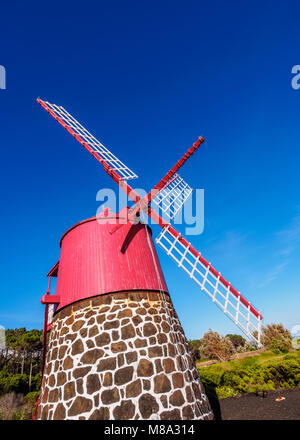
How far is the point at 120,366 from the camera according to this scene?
5.72 m

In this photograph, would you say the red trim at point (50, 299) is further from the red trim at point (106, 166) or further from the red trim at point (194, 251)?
the red trim at point (194, 251)

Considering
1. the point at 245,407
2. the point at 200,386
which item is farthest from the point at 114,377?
the point at 245,407

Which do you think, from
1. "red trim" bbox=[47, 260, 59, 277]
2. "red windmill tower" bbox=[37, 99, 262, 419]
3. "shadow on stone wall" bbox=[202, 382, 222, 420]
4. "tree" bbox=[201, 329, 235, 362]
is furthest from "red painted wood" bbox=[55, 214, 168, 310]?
"tree" bbox=[201, 329, 235, 362]

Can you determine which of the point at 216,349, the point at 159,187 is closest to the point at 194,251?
the point at 159,187

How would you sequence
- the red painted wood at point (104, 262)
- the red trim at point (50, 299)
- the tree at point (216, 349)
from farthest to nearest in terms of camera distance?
the tree at point (216, 349) < the red trim at point (50, 299) < the red painted wood at point (104, 262)

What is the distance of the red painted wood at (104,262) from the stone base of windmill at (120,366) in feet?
1.24

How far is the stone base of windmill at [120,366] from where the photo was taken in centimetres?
541

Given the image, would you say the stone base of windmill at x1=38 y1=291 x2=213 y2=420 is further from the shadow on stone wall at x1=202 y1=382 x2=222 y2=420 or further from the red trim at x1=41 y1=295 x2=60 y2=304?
the shadow on stone wall at x1=202 y1=382 x2=222 y2=420

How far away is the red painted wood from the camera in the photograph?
23.3ft

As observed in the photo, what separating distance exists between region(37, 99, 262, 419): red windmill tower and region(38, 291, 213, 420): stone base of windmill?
0.06 feet

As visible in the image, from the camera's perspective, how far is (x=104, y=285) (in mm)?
6973

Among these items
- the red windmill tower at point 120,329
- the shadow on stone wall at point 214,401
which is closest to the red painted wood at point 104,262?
the red windmill tower at point 120,329
